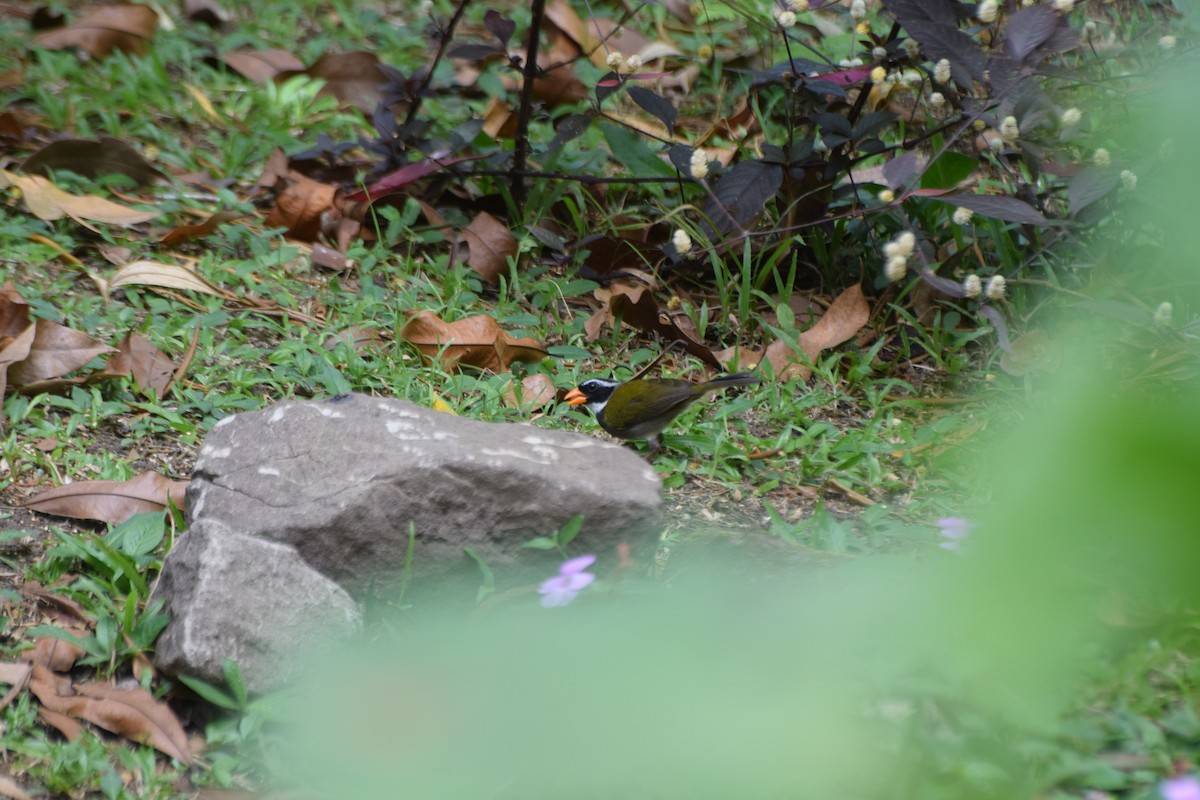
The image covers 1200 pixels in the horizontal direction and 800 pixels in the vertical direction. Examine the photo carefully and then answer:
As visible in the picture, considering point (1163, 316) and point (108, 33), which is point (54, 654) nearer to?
point (1163, 316)

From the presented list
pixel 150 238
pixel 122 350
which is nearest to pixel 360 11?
pixel 150 238

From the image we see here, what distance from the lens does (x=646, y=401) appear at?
312cm

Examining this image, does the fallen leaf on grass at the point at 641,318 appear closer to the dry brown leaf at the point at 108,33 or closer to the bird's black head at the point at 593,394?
the bird's black head at the point at 593,394

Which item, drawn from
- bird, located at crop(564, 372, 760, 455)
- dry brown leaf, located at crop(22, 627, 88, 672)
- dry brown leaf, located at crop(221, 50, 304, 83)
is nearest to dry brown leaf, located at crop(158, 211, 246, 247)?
dry brown leaf, located at crop(221, 50, 304, 83)

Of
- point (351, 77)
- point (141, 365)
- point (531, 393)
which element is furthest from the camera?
point (351, 77)

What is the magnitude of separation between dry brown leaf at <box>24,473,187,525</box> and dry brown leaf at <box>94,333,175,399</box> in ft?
1.78

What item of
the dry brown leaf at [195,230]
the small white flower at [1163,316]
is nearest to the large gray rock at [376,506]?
the small white flower at [1163,316]

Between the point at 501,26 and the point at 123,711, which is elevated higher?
the point at 501,26

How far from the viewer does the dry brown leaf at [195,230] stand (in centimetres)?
395

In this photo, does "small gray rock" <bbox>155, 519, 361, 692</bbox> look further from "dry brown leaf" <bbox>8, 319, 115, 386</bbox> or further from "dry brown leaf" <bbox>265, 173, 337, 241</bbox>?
"dry brown leaf" <bbox>265, 173, 337, 241</bbox>

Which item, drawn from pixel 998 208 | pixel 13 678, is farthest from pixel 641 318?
pixel 13 678

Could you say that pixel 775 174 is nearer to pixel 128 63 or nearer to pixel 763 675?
pixel 763 675

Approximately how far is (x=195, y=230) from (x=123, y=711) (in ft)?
7.50

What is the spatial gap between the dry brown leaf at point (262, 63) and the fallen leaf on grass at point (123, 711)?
3882mm
